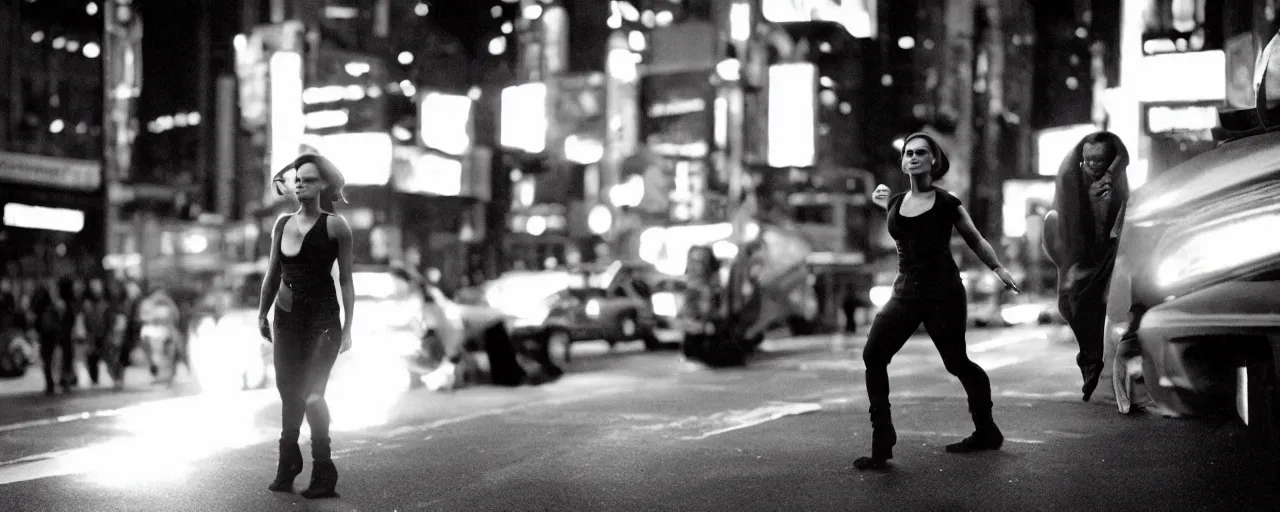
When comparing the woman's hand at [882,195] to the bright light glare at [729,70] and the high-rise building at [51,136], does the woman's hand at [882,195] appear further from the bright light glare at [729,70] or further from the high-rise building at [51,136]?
the bright light glare at [729,70]

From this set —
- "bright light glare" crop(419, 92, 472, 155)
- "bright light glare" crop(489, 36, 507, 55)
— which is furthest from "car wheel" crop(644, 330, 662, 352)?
"bright light glare" crop(489, 36, 507, 55)

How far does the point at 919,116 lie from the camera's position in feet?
Answer: 270

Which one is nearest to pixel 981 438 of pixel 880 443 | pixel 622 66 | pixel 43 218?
pixel 880 443

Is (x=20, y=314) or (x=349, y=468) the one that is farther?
(x=20, y=314)

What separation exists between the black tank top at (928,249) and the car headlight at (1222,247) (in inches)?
47.5

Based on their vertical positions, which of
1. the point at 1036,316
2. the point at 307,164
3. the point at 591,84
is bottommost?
the point at 1036,316

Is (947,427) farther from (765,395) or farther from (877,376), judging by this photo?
(765,395)

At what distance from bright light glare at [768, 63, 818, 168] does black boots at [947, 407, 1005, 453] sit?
168 feet

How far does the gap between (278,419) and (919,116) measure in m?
75.6

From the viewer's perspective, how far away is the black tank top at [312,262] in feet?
20.8

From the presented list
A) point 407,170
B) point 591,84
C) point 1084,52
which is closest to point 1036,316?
point 591,84

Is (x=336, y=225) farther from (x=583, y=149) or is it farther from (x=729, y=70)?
(x=583, y=149)

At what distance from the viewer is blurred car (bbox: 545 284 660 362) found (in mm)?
25188

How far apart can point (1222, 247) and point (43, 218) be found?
3288 cm
